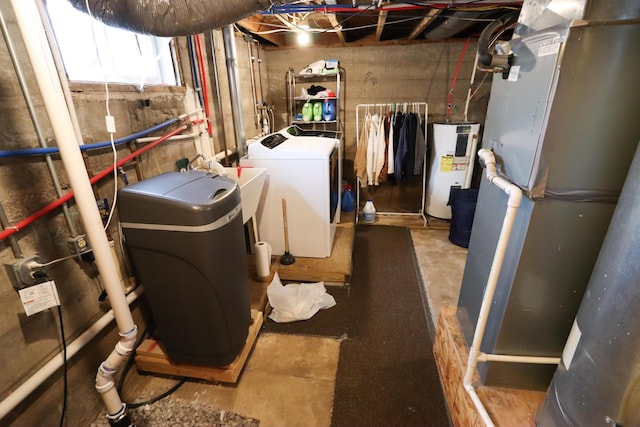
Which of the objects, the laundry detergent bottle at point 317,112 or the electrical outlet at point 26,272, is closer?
the electrical outlet at point 26,272

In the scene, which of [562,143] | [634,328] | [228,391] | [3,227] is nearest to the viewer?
[634,328]

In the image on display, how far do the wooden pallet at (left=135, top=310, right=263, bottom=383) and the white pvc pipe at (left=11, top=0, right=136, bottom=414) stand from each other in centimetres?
33

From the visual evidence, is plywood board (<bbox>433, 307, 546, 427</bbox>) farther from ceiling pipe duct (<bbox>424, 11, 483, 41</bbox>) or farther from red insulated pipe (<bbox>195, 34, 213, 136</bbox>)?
ceiling pipe duct (<bbox>424, 11, 483, 41</bbox>)

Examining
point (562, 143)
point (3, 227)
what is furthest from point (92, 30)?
point (562, 143)

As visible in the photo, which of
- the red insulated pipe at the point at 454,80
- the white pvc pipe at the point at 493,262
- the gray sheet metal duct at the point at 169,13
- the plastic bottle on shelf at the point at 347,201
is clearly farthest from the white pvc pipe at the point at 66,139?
the red insulated pipe at the point at 454,80

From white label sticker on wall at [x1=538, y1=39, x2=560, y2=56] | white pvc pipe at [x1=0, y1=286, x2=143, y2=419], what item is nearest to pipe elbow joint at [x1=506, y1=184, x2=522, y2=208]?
white label sticker on wall at [x1=538, y1=39, x2=560, y2=56]

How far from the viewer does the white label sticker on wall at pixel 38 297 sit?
1.04 meters

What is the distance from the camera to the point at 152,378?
1668mm

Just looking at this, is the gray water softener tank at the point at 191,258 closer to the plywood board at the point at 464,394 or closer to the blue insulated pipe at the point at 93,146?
the blue insulated pipe at the point at 93,146

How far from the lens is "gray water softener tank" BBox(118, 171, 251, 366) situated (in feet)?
4.06

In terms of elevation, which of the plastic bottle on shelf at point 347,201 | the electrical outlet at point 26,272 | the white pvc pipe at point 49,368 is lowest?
Result: the plastic bottle on shelf at point 347,201

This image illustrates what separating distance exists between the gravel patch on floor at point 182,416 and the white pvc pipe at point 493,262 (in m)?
1.00

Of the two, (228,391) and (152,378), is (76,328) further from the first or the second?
(228,391)

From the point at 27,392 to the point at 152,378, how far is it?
0.67 metres
